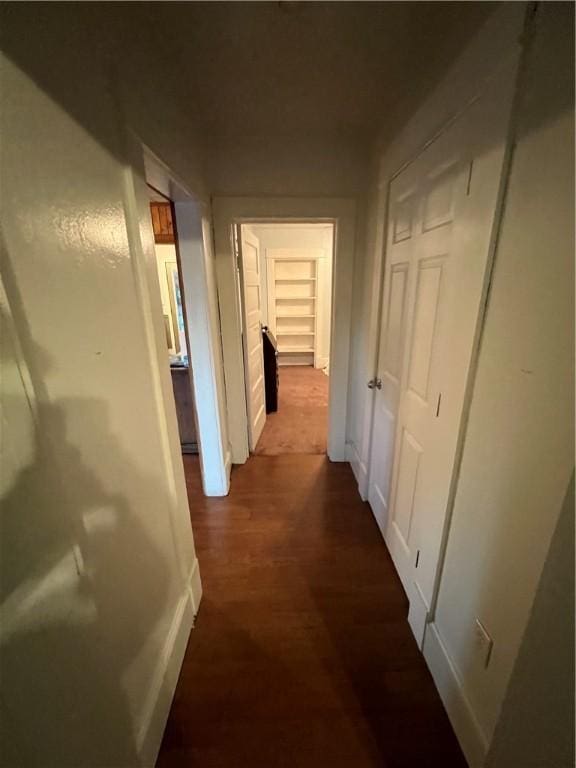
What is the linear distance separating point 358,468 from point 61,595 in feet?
6.88

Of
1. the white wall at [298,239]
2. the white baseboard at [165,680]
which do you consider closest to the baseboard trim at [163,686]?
the white baseboard at [165,680]

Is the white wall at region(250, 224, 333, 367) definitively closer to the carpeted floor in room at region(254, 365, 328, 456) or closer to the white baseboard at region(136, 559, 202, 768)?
the carpeted floor in room at region(254, 365, 328, 456)

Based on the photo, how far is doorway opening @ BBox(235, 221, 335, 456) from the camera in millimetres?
2766

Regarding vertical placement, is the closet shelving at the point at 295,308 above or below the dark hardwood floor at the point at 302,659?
above

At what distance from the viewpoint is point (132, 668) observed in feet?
2.95

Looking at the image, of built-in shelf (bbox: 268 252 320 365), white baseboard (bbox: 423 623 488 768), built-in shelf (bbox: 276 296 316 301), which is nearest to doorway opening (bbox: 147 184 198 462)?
white baseboard (bbox: 423 623 488 768)

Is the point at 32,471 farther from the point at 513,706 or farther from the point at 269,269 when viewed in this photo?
the point at 269,269

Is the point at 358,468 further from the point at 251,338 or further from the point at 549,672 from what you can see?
the point at 549,672

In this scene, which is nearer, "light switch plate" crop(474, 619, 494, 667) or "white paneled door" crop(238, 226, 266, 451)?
"light switch plate" crop(474, 619, 494, 667)

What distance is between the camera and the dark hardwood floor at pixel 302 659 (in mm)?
1031

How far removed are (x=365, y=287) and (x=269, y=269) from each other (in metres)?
3.42

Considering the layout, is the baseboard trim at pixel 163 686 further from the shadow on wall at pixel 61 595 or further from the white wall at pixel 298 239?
the white wall at pixel 298 239

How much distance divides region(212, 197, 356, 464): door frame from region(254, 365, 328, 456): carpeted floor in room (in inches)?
13.9

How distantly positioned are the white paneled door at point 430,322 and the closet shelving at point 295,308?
386 cm
